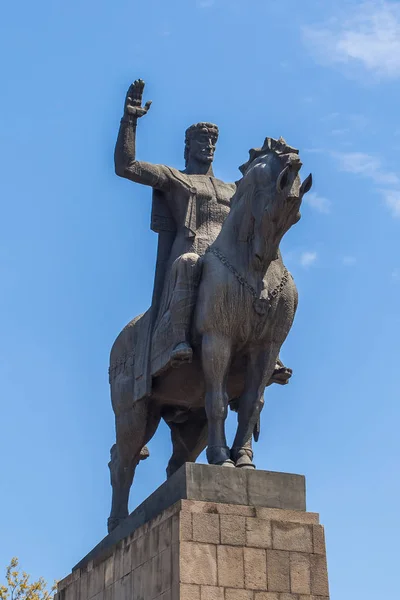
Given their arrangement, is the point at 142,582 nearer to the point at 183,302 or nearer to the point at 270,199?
the point at 183,302

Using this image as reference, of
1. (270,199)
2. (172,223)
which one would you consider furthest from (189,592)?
(172,223)

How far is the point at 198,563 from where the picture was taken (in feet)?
43.4

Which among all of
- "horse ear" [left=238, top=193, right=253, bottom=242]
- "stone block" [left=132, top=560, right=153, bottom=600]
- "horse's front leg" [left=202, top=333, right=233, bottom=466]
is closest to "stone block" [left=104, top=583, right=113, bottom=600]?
"stone block" [left=132, top=560, right=153, bottom=600]

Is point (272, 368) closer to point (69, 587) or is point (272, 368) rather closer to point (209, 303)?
point (209, 303)

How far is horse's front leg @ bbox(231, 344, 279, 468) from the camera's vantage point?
14.6 m

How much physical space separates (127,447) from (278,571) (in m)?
3.00

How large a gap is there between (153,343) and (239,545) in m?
2.67

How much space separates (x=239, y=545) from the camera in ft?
44.1

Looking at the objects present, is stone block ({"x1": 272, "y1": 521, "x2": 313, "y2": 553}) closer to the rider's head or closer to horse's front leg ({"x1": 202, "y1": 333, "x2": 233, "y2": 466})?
horse's front leg ({"x1": 202, "y1": 333, "x2": 233, "y2": 466})

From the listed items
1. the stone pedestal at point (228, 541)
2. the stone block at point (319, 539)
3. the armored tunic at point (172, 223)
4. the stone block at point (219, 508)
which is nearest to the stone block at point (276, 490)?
the stone pedestal at point (228, 541)

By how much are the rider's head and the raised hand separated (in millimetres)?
801

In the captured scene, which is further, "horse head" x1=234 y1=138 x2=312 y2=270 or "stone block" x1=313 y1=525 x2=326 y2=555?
"horse head" x1=234 y1=138 x2=312 y2=270

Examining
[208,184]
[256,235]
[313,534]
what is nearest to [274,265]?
[256,235]

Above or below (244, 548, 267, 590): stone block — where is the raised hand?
above
